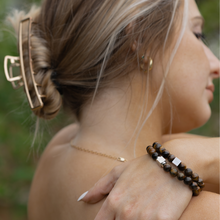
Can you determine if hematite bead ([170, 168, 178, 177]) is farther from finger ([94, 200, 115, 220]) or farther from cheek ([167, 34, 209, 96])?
cheek ([167, 34, 209, 96])

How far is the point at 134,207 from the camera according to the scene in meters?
0.90

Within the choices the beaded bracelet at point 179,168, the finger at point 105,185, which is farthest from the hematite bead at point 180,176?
the finger at point 105,185

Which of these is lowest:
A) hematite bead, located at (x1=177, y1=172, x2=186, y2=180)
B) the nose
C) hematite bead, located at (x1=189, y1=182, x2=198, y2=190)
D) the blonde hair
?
hematite bead, located at (x1=189, y1=182, x2=198, y2=190)

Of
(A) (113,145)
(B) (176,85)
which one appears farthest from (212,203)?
(B) (176,85)

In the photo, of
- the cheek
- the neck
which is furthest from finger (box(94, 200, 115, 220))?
the cheek

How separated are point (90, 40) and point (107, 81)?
226 mm

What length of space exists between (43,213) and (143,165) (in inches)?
30.1

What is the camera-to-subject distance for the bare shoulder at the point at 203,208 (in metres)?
0.89

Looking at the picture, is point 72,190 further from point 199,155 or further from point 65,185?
point 199,155

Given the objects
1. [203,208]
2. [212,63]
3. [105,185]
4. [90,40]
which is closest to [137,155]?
[105,185]

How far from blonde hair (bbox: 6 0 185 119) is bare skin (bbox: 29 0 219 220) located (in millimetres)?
95

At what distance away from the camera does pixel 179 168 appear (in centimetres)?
93

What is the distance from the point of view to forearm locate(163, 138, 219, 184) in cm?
98

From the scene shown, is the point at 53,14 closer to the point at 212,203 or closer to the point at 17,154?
the point at 212,203
